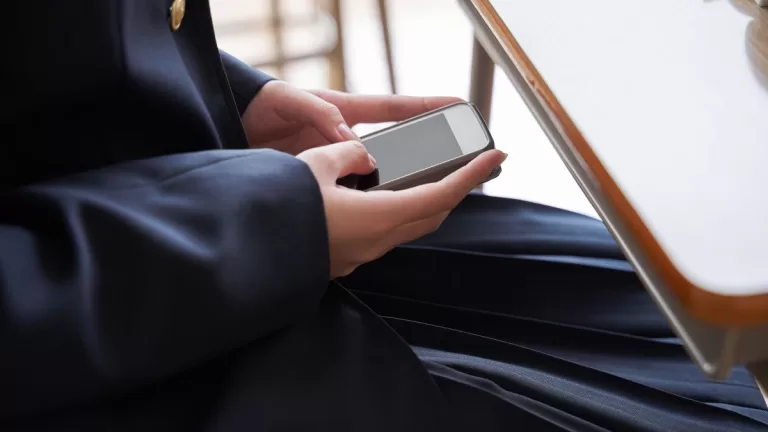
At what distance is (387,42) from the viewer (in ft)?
4.77

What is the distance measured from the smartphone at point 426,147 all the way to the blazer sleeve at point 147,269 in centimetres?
15

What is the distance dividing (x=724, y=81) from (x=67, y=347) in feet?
1.33

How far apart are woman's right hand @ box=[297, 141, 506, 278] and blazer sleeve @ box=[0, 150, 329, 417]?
0.05 meters

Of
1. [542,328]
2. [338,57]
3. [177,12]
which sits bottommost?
[542,328]

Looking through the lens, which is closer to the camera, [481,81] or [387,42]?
[481,81]

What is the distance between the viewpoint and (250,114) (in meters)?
0.65

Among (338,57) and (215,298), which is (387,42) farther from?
(215,298)

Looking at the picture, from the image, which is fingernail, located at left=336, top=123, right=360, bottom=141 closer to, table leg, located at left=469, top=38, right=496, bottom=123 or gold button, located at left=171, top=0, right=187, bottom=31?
gold button, located at left=171, top=0, right=187, bottom=31

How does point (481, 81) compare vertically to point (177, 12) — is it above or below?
below

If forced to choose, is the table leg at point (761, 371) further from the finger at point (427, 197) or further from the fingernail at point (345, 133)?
the fingernail at point (345, 133)

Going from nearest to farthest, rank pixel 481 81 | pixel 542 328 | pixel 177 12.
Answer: pixel 177 12 < pixel 542 328 < pixel 481 81

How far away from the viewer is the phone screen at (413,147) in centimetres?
60

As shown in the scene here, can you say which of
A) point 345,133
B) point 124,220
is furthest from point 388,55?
point 124,220

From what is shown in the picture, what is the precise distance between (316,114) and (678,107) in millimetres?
299
